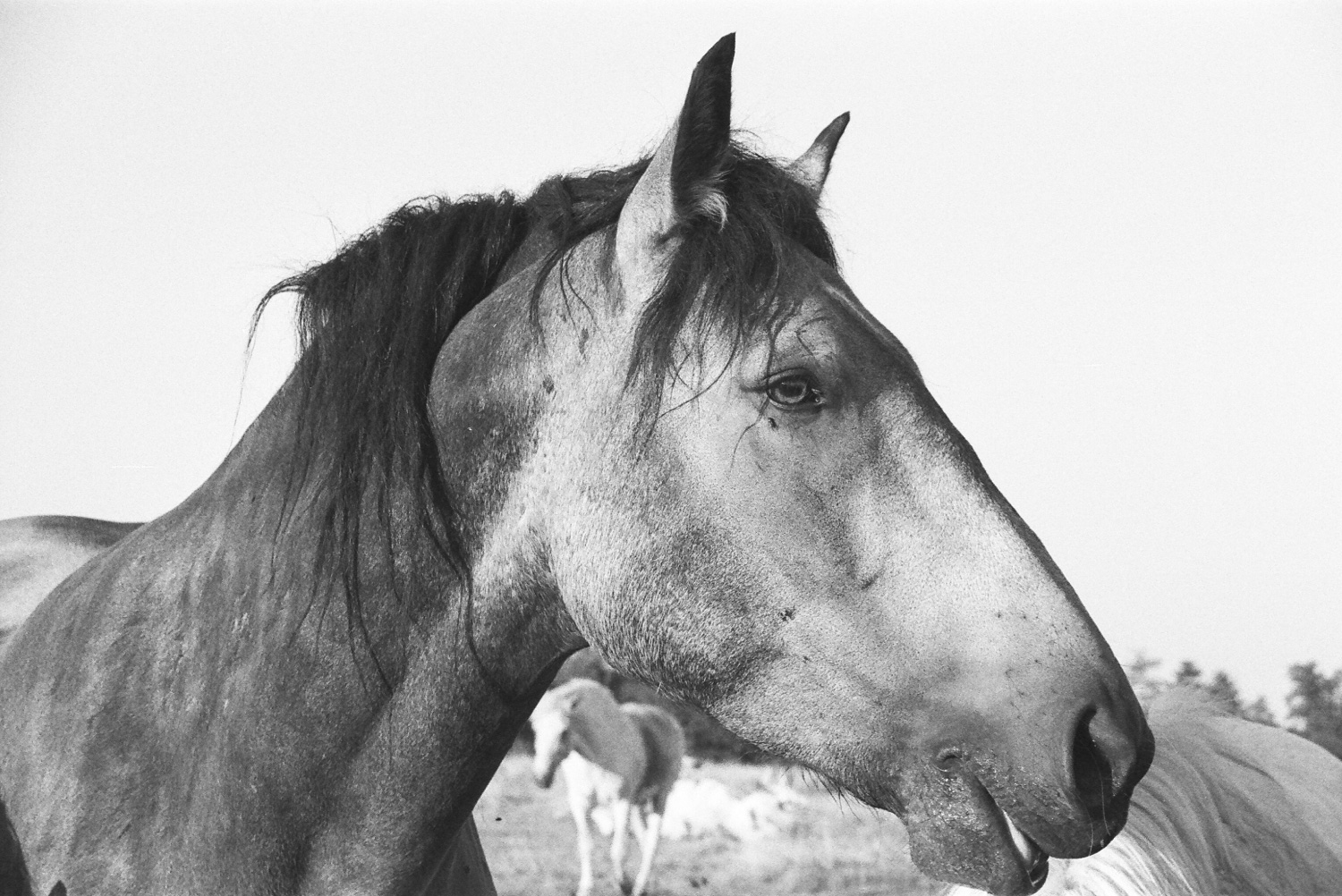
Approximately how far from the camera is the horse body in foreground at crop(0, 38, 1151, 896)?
190cm

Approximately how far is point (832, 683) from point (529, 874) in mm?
8825

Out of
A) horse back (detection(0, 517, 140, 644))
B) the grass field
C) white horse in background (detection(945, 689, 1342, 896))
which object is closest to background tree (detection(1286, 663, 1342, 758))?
white horse in background (detection(945, 689, 1342, 896))

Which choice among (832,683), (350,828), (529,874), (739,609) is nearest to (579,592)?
(739,609)

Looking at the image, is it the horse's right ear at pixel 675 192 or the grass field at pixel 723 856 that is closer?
the horse's right ear at pixel 675 192

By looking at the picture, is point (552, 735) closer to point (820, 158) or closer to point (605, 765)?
point (605, 765)

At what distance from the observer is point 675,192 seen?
7.12 feet

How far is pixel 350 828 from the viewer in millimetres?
2189

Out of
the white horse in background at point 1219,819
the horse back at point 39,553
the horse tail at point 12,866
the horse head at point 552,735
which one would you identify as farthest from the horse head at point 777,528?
the horse head at point 552,735

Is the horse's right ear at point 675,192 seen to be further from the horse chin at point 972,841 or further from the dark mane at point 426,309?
the horse chin at point 972,841

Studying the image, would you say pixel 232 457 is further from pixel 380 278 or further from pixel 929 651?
pixel 929 651

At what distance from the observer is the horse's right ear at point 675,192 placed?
6.97ft

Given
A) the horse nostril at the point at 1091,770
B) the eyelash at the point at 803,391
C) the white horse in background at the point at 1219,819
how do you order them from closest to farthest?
the horse nostril at the point at 1091,770, the eyelash at the point at 803,391, the white horse in background at the point at 1219,819

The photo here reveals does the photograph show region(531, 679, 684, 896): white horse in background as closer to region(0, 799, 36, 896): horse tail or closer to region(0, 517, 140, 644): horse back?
region(0, 517, 140, 644): horse back

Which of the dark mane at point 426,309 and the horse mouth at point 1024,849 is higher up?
the dark mane at point 426,309
